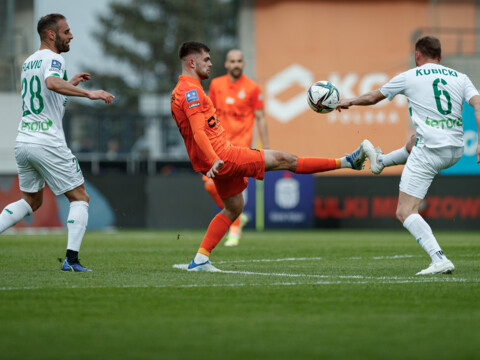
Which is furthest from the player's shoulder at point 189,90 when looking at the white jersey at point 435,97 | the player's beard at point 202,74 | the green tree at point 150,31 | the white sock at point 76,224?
the green tree at point 150,31

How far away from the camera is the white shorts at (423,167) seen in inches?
324

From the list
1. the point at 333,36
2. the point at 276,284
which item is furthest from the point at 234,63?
the point at 333,36

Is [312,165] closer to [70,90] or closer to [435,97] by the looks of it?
[435,97]

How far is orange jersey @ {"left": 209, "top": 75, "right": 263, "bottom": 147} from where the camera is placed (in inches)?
527

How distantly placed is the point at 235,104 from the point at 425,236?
5.80 metres

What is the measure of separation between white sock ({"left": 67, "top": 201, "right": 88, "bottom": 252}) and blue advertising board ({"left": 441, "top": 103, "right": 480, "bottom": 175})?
13.1 metres

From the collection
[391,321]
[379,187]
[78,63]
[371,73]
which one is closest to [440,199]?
[379,187]

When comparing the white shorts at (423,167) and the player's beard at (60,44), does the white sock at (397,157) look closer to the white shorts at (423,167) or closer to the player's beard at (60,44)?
the white shorts at (423,167)

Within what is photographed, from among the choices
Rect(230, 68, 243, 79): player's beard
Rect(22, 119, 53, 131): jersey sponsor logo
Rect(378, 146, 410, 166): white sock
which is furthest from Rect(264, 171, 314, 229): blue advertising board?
Rect(22, 119, 53, 131): jersey sponsor logo

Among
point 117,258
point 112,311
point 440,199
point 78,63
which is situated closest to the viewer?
point 112,311

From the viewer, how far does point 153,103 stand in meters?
30.7

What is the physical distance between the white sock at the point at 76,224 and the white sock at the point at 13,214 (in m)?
0.51

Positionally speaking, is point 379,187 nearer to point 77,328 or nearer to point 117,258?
point 117,258

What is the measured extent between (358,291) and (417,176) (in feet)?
5.74
